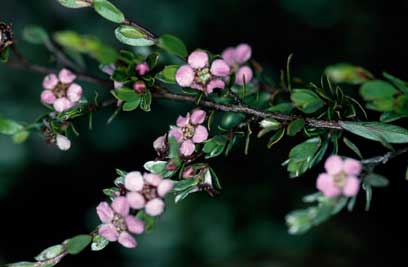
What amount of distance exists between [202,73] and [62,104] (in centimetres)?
23

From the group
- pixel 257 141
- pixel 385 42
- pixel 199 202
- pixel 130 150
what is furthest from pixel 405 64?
pixel 130 150

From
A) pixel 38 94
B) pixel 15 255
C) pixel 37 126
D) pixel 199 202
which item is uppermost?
pixel 37 126

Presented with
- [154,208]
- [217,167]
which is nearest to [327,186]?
[154,208]

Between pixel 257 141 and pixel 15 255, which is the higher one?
pixel 257 141

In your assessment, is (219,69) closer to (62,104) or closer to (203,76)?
(203,76)

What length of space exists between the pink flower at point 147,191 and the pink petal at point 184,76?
0.49 feet

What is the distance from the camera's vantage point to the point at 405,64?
1.91 m

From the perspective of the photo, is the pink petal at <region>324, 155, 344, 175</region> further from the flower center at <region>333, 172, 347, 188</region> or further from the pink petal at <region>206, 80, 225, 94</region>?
the pink petal at <region>206, 80, 225, 94</region>

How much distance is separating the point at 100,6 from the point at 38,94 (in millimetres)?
1346

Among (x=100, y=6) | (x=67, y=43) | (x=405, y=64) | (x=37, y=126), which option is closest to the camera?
(x=67, y=43)

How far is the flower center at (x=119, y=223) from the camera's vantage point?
0.85m

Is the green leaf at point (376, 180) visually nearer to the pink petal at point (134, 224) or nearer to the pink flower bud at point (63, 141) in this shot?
the pink petal at point (134, 224)

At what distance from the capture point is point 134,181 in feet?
2.81

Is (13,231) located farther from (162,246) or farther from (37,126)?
(37,126)
